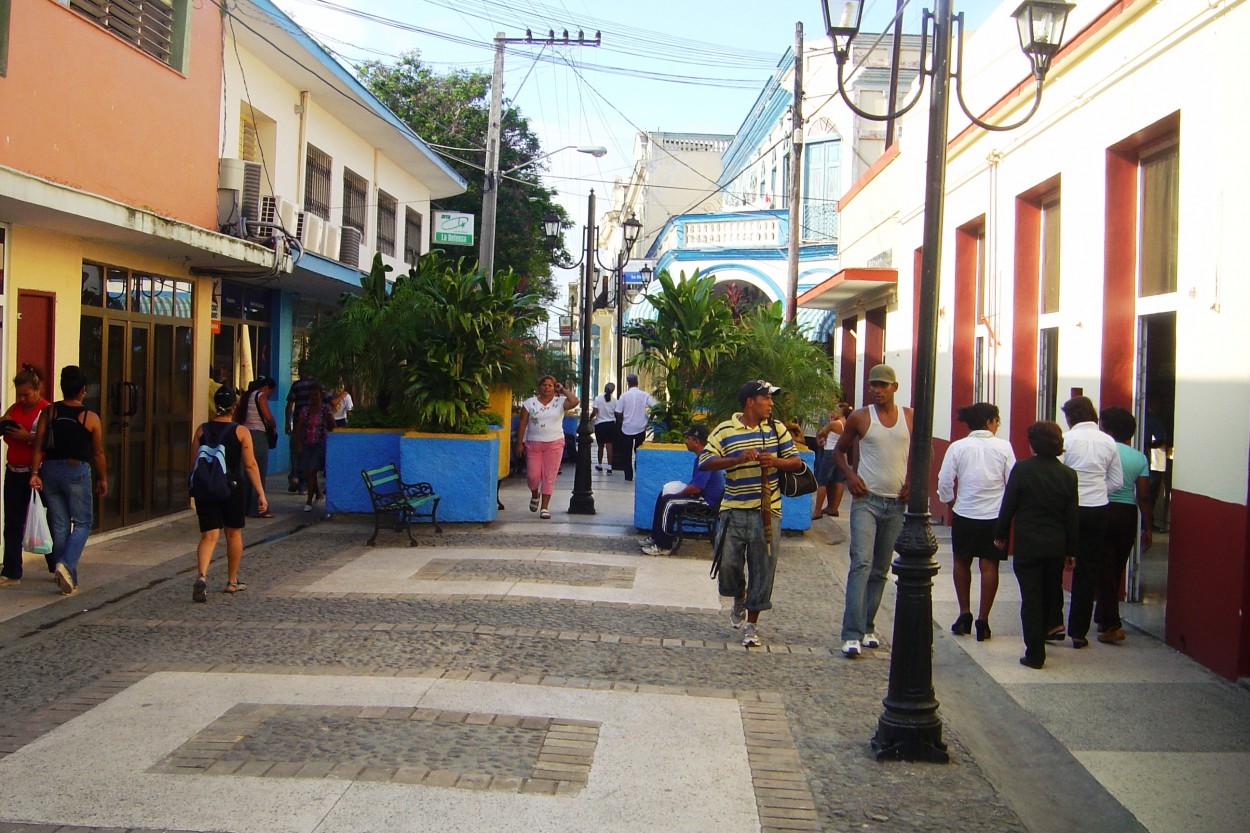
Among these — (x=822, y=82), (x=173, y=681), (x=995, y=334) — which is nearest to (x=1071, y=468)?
(x=995, y=334)

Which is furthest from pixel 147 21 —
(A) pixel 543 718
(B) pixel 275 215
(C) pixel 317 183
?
(A) pixel 543 718

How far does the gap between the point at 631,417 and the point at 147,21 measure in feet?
30.1

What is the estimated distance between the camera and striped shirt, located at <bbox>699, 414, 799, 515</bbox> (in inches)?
297

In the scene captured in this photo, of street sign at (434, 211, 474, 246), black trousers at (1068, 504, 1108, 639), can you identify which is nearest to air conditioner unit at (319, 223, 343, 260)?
street sign at (434, 211, 474, 246)

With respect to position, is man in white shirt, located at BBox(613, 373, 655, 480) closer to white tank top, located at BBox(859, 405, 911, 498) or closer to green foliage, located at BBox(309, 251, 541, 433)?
green foliage, located at BBox(309, 251, 541, 433)

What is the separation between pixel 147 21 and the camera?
1201 centimetres

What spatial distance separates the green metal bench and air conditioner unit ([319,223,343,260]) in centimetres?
642

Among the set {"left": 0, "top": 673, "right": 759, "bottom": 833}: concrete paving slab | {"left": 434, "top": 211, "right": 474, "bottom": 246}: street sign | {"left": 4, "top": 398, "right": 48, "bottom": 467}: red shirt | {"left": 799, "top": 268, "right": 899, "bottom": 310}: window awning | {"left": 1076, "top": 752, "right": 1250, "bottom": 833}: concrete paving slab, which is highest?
{"left": 434, "top": 211, "right": 474, "bottom": 246}: street sign

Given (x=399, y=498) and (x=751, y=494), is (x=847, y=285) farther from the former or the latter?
(x=751, y=494)

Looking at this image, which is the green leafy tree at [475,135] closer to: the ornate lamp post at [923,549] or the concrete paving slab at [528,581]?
the concrete paving slab at [528,581]

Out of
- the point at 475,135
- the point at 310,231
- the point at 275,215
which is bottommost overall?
the point at 275,215

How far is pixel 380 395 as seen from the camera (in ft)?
45.1

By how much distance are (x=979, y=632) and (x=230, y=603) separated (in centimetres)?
558

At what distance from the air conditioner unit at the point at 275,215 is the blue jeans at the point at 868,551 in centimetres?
950
